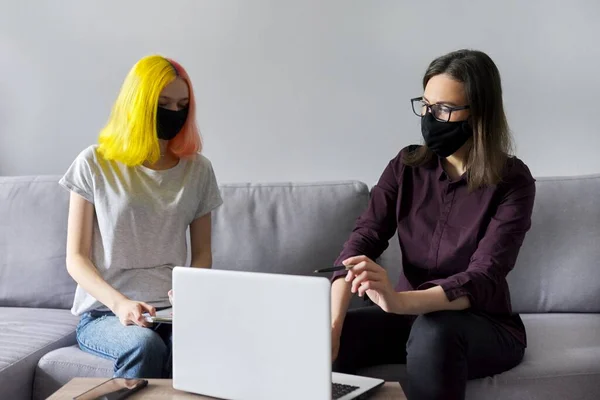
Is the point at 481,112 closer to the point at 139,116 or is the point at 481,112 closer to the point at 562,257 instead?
the point at 562,257

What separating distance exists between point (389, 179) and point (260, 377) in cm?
79

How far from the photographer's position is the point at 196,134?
1960 mm

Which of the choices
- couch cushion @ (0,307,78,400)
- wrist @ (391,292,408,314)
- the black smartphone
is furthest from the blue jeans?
wrist @ (391,292,408,314)

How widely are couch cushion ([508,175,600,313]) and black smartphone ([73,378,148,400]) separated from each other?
1185 millimetres

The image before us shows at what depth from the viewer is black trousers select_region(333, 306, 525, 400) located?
1495mm

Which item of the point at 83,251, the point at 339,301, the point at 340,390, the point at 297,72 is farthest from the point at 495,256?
the point at 297,72

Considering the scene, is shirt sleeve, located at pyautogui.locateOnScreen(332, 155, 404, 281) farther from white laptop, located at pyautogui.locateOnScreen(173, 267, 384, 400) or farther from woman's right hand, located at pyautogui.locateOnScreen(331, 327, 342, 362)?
white laptop, located at pyautogui.locateOnScreen(173, 267, 384, 400)

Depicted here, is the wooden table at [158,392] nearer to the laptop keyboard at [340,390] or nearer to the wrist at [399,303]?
the laptop keyboard at [340,390]

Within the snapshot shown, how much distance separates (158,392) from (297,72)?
139 cm

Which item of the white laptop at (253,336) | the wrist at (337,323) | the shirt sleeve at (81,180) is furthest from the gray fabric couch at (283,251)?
the white laptop at (253,336)

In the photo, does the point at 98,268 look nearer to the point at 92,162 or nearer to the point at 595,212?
the point at 92,162

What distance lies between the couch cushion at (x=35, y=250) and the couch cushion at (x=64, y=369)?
17.6 inches

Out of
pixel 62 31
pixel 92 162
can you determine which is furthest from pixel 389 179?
pixel 62 31

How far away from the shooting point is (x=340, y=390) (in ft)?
4.34
